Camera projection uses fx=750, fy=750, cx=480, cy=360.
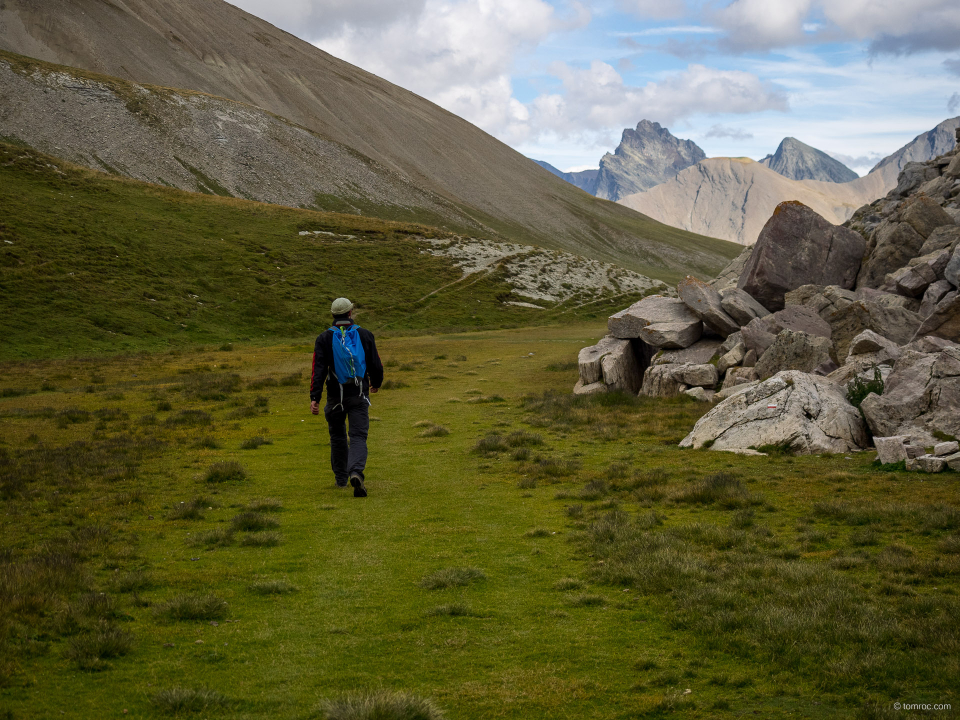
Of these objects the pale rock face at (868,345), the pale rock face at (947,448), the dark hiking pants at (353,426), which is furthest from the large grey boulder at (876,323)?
the dark hiking pants at (353,426)

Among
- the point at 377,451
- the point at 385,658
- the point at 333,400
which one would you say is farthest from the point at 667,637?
the point at 377,451

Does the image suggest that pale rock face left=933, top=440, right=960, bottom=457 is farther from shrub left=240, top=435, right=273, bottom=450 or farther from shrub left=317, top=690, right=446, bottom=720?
shrub left=240, top=435, right=273, bottom=450

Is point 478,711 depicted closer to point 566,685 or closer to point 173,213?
point 566,685

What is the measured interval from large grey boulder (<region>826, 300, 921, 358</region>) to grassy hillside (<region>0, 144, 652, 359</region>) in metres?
49.1

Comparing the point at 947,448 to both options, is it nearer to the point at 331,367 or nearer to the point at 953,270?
the point at 953,270

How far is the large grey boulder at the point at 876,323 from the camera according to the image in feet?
86.5

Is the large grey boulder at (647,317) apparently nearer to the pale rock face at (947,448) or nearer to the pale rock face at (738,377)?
the pale rock face at (738,377)

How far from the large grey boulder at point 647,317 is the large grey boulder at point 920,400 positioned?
12932 mm

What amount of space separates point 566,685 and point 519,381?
2902 cm

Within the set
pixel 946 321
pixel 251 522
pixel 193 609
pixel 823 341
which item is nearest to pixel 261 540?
pixel 251 522

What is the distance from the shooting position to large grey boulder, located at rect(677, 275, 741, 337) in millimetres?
30875

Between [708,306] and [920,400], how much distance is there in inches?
535

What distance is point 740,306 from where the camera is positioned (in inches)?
1214

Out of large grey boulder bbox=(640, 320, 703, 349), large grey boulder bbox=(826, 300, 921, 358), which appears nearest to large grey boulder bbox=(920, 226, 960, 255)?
large grey boulder bbox=(826, 300, 921, 358)
